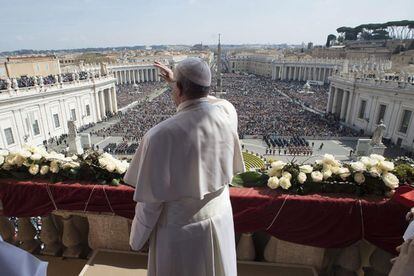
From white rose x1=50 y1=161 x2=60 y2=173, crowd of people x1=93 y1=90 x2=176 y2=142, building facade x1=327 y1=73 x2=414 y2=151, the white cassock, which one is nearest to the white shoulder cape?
the white cassock

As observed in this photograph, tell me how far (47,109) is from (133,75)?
6150 centimetres

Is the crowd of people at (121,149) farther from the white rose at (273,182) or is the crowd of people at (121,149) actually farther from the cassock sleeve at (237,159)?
the cassock sleeve at (237,159)

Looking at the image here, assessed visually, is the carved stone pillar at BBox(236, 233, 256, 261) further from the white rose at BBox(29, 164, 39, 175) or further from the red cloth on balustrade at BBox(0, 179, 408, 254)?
the white rose at BBox(29, 164, 39, 175)

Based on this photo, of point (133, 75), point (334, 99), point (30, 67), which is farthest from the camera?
point (133, 75)

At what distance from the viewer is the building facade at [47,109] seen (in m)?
24.8

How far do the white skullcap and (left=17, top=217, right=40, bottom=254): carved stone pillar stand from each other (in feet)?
12.1

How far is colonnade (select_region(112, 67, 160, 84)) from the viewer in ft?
274

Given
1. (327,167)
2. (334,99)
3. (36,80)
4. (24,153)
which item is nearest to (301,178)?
(327,167)

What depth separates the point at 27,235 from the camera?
4.14 metres

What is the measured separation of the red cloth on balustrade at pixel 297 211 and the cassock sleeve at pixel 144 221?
4.04ft

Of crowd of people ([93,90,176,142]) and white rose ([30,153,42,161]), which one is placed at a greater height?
white rose ([30,153,42,161])

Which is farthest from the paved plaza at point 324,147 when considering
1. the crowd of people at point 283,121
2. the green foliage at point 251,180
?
the green foliage at point 251,180

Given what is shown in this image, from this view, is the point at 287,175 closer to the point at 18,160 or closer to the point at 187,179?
the point at 187,179

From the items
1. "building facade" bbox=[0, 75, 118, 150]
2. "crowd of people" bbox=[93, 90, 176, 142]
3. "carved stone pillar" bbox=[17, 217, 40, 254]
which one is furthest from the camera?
"crowd of people" bbox=[93, 90, 176, 142]
